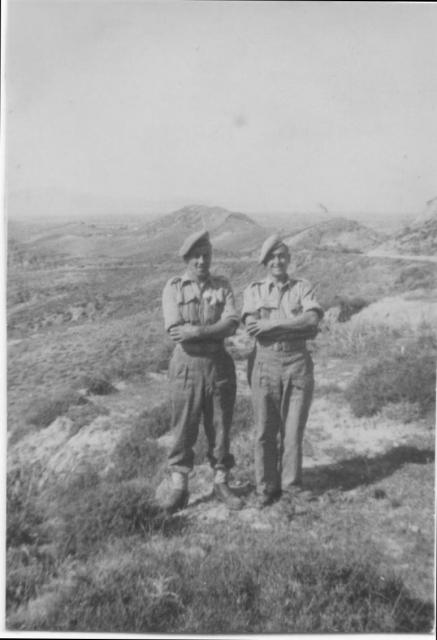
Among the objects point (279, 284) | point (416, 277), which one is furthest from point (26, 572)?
point (416, 277)

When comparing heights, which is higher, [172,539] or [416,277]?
[416,277]

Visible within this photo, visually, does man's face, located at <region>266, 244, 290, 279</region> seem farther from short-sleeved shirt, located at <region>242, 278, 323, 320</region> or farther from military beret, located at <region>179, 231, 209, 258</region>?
military beret, located at <region>179, 231, 209, 258</region>

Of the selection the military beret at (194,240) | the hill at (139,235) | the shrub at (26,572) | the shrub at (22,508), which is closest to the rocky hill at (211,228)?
the hill at (139,235)

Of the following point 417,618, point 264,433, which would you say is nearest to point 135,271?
point 264,433

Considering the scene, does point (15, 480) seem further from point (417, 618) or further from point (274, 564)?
point (417, 618)

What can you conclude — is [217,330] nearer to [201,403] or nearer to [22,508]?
[201,403]

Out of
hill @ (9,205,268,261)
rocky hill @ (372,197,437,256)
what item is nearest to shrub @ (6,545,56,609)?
hill @ (9,205,268,261)
